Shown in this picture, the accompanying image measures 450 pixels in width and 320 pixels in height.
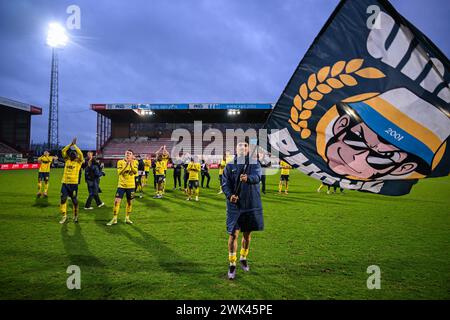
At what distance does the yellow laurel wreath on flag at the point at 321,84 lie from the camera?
105 inches

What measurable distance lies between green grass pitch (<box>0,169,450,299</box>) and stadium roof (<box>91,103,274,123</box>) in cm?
3802

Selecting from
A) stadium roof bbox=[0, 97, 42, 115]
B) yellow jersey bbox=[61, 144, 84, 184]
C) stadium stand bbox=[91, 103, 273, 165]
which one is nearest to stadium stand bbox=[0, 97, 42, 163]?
stadium roof bbox=[0, 97, 42, 115]

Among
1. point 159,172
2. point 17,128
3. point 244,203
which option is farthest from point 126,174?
point 17,128

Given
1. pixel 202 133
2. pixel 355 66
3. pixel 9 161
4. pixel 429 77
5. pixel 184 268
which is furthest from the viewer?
pixel 202 133

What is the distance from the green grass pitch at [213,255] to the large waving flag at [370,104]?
7.71ft

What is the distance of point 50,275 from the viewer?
14.9ft

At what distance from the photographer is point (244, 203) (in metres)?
4.73

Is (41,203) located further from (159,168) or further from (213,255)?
(213,255)

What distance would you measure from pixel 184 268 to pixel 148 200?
8.54 m

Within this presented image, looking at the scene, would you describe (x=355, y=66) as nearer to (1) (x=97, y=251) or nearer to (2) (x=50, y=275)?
(2) (x=50, y=275)

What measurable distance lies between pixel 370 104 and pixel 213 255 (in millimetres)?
4334

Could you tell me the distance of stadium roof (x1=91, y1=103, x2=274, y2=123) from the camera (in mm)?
46594

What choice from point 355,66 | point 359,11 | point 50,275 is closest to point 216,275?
point 50,275

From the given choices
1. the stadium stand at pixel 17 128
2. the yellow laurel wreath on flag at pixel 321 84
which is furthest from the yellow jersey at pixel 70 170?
the stadium stand at pixel 17 128
